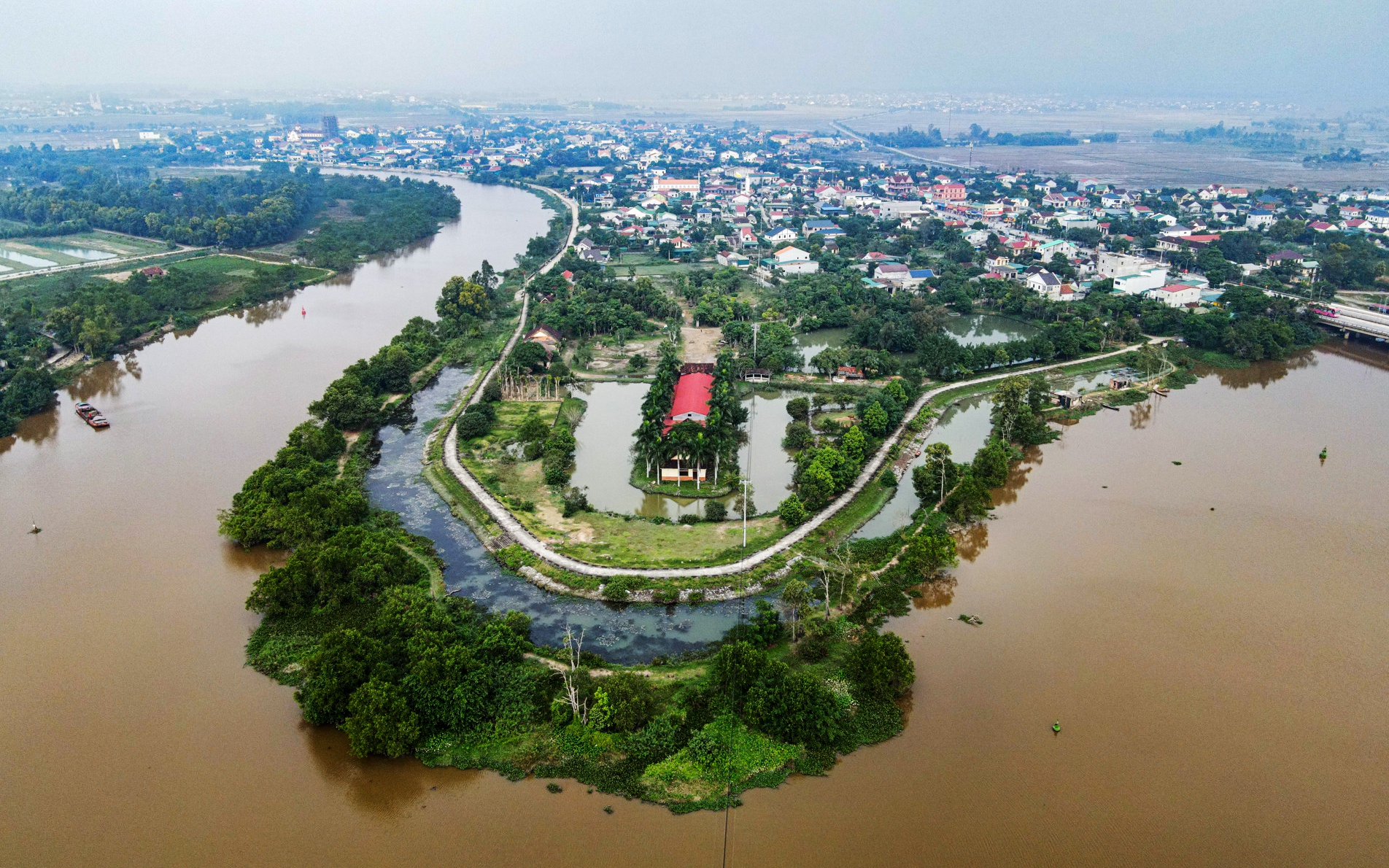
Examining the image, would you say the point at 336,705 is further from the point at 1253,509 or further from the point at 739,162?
the point at 739,162

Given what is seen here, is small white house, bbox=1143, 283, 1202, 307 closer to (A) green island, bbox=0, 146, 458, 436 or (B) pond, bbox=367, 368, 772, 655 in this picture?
(B) pond, bbox=367, 368, 772, 655

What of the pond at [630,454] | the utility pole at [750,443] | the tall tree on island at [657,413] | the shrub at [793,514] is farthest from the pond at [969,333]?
the shrub at [793,514]

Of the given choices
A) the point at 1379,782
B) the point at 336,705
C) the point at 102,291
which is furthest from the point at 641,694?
the point at 102,291

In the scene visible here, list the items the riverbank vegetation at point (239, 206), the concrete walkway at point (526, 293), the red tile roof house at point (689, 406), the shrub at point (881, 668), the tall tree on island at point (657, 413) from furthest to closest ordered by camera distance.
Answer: the riverbank vegetation at point (239, 206) → the concrete walkway at point (526, 293) → the red tile roof house at point (689, 406) → the tall tree on island at point (657, 413) → the shrub at point (881, 668)

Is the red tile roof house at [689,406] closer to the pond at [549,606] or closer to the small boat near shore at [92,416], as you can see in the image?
the pond at [549,606]

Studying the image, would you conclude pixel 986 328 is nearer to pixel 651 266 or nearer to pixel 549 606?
pixel 651 266
